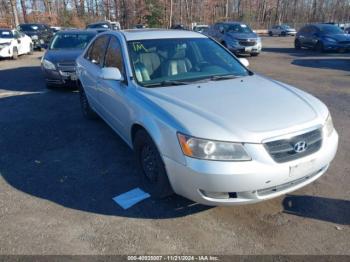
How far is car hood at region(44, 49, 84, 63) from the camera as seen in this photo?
8562 millimetres

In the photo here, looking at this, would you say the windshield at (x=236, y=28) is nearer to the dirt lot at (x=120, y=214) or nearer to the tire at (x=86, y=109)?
the tire at (x=86, y=109)

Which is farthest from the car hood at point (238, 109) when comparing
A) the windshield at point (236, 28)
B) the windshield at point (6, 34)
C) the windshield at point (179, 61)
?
the windshield at point (6, 34)

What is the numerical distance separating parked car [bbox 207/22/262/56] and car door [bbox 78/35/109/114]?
39.7ft

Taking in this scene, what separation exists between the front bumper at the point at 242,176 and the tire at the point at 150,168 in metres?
0.16

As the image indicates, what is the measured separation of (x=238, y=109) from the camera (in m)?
2.98

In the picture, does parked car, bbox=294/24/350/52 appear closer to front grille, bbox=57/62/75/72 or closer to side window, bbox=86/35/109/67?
front grille, bbox=57/62/75/72

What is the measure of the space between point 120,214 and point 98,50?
3.02 metres

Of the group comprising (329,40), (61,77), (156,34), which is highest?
(156,34)

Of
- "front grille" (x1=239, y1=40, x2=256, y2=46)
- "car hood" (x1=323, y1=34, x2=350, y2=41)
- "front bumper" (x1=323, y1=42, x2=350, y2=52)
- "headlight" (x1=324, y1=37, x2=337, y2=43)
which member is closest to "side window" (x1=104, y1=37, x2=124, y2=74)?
"front grille" (x1=239, y1=40, x2=256, y2=46)

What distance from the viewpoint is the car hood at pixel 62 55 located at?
8.56 meters

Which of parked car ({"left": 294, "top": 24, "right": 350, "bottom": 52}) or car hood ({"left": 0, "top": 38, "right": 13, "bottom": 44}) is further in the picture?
parked car ({"left": 294, "top": 24, "right": 350, "bottom": 52})

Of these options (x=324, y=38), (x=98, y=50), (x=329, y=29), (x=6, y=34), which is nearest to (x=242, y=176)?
(x=98, y=50)

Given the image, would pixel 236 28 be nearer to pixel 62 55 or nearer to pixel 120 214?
pixel 62 55

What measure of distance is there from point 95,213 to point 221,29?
16.4 m
